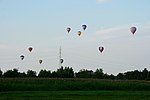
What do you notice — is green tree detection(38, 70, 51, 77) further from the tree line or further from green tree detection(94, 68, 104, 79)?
green tree detection(94, 68, 104, 79)

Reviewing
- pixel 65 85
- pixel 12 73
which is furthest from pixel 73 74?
pixel 65 85

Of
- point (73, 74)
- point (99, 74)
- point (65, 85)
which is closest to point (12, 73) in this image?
point (73, 74)

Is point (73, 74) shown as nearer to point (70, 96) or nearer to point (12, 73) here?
point (12, 73)

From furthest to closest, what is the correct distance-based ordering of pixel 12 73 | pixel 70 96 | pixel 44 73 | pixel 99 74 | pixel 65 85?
pixel 99 74
pixel 44 73
pixel 12 73
pixel 65 85
pixel 70 96

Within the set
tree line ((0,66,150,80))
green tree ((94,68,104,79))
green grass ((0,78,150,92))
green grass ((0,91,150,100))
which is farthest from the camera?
green tree ((94,68,104,79))

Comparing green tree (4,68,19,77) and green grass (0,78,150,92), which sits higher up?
green tree (4,68,19,77)

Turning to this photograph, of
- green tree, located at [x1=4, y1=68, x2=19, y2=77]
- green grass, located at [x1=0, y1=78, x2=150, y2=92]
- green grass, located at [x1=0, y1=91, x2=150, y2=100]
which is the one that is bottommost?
green grass, located at [x1=0, y1=91, x2=150, y2=100]

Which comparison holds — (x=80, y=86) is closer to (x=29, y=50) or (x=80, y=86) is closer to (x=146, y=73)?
(x=29, y=50)

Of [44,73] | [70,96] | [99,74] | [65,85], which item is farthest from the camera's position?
[99,74]

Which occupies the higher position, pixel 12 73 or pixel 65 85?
pixel 12 73

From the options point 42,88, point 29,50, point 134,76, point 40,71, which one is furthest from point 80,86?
point 134,76

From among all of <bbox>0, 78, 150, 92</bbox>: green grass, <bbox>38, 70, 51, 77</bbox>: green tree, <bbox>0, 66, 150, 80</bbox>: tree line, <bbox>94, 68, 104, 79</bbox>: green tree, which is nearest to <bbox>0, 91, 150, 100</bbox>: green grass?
<bbox>0, 78, 150, 92</bbox>: green grass

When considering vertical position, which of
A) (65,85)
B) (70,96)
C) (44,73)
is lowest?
(70,96)

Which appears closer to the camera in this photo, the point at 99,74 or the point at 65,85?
the point at 65,85
